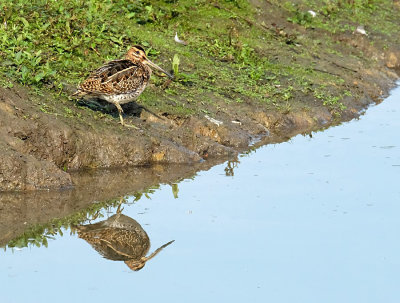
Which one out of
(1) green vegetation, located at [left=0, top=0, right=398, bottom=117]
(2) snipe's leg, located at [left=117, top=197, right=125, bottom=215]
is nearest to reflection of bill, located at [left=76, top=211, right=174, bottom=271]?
(2) snipe's leg, located at [left=117, top=197, right=125, bottom=215]

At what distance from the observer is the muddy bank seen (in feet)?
35.7

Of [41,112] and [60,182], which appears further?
[41,112]

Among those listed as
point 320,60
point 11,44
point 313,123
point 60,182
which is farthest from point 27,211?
point 320,60

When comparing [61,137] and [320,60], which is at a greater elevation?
[61,137]

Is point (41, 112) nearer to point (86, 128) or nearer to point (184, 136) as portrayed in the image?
point (86, 128)

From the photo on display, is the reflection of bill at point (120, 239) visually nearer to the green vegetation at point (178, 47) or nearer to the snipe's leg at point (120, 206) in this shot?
the snipe's leg at point (120, 206)

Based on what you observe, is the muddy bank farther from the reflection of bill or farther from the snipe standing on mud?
the reflection of bill

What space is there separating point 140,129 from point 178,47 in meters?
3.81

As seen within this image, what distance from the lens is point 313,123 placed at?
14844mm

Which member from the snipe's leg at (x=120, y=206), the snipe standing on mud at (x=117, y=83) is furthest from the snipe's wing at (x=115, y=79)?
the snipe's leg at (x=120, y=206)

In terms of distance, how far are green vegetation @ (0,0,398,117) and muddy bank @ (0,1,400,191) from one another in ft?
0.48

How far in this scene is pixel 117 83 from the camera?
12000mm

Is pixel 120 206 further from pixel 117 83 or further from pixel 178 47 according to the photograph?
pixel 178 47

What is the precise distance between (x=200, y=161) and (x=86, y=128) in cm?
174
